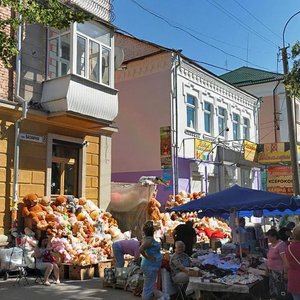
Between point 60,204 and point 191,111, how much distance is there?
1031 centimetres

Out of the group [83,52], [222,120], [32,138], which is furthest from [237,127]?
[32,138]

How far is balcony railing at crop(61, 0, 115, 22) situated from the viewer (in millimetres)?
14623

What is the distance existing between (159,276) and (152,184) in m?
8.04

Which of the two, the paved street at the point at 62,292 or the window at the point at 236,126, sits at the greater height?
the window at the point at 236,126

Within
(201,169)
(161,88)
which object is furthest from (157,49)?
(201,169)

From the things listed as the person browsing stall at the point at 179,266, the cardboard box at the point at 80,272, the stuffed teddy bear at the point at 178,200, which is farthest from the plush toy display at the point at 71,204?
the person browsing stall at the point at 179,266

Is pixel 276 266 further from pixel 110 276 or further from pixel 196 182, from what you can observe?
pixel 196 182

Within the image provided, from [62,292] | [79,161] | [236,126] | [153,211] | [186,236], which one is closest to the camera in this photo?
[62,292]

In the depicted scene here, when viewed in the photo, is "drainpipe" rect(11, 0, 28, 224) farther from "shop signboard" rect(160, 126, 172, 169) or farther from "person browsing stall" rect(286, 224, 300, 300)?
"person browsing stall" rect(286, 224, 300, 300)

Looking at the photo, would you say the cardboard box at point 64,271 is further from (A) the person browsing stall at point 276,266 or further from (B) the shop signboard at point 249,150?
(B) the shop signboard at point 249,150

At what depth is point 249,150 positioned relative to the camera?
971 inches

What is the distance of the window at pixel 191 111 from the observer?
21198 mm

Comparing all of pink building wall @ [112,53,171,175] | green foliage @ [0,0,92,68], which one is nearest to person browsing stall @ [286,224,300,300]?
green foliage @ [0,0,92,68]

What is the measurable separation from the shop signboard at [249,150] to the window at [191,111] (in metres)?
4.04
